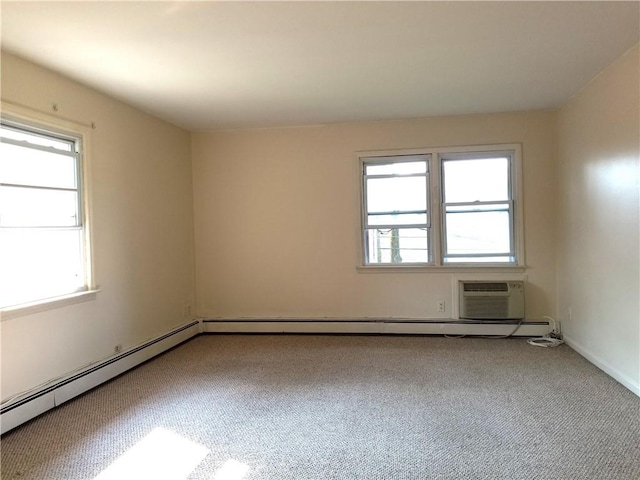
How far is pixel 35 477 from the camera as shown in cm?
201

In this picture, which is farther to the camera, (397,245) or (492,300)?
(397,245)

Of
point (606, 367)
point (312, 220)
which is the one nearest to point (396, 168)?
point (312, 220)

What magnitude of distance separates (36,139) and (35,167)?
0.68 feet

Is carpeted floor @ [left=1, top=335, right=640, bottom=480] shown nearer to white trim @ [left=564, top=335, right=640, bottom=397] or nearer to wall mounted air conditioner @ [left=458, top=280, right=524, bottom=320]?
white trim @ [left=564, top=335, right=640, bottom=397]

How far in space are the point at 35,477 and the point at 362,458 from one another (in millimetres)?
1644

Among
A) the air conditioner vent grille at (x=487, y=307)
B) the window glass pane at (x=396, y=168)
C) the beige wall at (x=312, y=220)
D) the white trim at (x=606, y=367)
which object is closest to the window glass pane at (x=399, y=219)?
the beige wall at (x=312, y=220)

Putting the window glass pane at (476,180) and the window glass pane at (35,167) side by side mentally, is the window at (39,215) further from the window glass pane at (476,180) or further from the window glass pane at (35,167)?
the window glass pane at (476,180)

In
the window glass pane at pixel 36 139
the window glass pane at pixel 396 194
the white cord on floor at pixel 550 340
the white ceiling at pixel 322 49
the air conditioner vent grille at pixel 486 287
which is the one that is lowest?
the white cord on floor at pixel 550 340

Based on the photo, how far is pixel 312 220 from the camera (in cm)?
474

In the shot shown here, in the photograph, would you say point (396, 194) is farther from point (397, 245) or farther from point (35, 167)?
point (35, 167)

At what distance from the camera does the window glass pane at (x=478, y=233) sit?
4461 mm

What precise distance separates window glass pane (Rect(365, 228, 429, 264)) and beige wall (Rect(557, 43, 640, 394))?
1.40 meters

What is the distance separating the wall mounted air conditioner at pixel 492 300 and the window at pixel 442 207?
0.25m

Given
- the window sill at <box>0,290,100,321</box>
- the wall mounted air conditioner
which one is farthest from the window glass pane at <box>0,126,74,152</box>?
the wall mounted air conditioner
